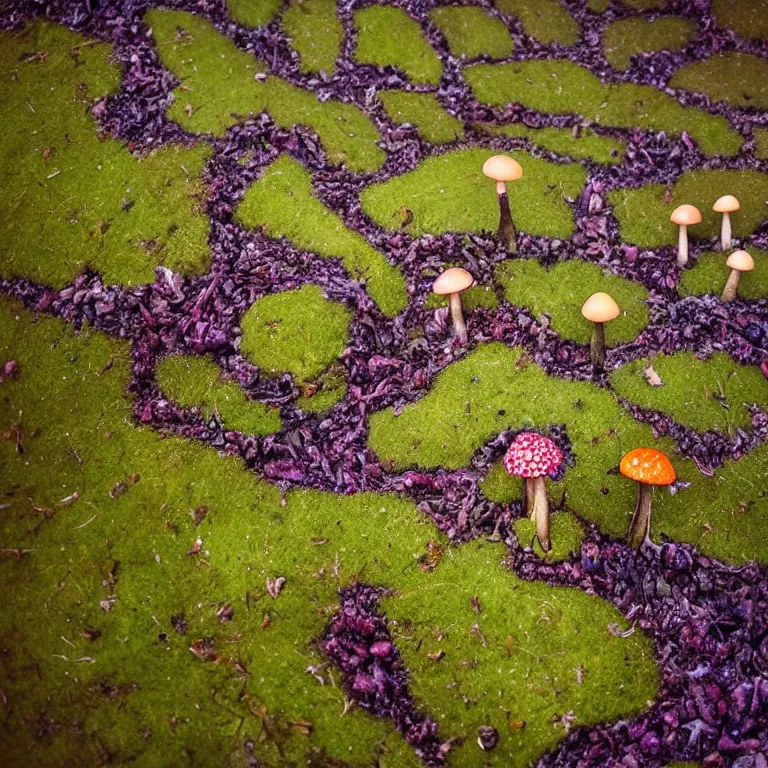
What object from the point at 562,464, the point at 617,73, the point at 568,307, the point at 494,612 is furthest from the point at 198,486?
the point at 617,73

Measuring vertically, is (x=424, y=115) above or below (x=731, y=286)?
above

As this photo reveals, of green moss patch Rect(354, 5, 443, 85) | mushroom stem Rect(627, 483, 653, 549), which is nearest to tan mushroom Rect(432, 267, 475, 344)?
mushroom stem Rect(627, 483, 653, 549)

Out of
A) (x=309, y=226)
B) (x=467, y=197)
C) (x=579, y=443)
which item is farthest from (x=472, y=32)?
(x=579, y=443)

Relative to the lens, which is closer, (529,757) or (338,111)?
(529,757)

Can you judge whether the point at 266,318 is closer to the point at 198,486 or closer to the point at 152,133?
the point at 198,486

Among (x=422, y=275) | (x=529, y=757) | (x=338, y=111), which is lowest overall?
(x=529, y=757)

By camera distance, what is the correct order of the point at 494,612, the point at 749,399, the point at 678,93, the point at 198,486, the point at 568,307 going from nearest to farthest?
1. the point at 494,612
2. the point at 198,486
3. the point at 749,399
4. the point at 568,307
5. the point at 678,93

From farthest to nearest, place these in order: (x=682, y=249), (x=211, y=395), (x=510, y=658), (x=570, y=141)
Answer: (x=570, y=141), (x=682, y=249), (x=211, y=395), (x=510, y=658)

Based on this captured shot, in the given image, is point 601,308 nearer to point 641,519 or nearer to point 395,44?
point 641,519

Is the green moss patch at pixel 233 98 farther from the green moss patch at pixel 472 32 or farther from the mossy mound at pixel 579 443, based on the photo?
the mossy mound at pixel 579 443
